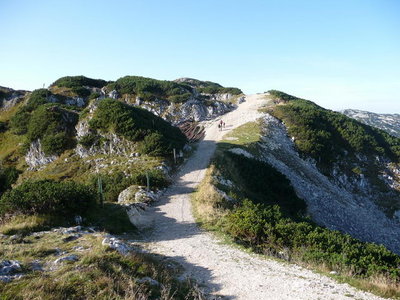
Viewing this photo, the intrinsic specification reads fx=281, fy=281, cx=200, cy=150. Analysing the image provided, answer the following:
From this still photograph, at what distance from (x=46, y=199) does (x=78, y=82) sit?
58983mm

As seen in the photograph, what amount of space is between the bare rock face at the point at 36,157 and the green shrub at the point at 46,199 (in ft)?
70.7

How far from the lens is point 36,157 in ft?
122

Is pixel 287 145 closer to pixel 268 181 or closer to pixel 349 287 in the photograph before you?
pixel 268 181

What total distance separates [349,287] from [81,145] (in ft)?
104

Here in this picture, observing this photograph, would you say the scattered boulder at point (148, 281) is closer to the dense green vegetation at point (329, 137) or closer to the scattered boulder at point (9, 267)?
the scattered boulder at point (9, 267)

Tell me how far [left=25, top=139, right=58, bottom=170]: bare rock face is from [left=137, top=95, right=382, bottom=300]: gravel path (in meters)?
22.4

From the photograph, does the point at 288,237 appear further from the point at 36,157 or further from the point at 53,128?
the point at 36,157

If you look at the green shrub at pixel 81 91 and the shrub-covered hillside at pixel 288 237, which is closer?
the shrub-covered hillside at pixel 288 237

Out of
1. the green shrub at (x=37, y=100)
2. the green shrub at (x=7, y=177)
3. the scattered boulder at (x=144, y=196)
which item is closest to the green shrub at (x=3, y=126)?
the green shrub at (x=37, y=100)

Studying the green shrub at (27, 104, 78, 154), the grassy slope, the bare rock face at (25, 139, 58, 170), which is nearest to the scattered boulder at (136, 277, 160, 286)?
the grassy slope

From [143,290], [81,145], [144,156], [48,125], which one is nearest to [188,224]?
[143,290]

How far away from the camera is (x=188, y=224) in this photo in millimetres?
17469

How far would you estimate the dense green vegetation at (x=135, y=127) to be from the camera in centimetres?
3108

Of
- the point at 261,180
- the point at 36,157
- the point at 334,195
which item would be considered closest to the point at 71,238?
the point at 261,180
